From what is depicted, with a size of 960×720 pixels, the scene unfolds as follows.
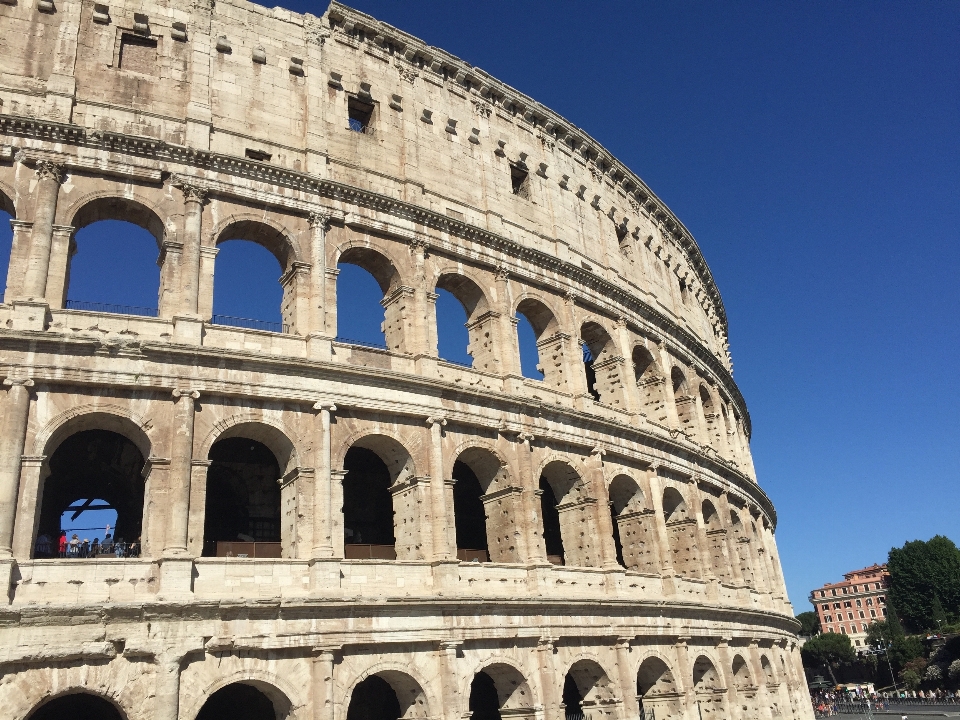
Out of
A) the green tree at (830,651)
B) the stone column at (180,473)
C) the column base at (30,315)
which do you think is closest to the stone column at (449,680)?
the stone column at (180,473)

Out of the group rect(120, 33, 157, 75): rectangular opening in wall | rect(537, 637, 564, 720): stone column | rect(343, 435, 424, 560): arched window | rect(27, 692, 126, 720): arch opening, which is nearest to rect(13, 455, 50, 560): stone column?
rect(27, 692, 126, 720): arch opening

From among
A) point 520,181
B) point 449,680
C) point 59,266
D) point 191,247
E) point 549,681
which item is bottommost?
point 549,681

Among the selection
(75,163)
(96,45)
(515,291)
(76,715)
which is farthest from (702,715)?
(96,45)

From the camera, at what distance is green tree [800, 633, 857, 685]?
256 feet

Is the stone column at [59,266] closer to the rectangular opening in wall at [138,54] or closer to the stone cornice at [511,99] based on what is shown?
the rectangular opening in wall at [138,54]

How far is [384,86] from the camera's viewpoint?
2161 centimetres

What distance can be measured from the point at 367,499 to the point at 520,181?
36.3 feet

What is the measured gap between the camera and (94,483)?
18.9 m

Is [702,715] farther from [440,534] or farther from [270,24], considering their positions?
[270,24]

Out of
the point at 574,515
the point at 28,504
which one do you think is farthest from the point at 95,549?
the point at 574,515

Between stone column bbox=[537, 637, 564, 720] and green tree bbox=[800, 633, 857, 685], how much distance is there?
72011 millimetres

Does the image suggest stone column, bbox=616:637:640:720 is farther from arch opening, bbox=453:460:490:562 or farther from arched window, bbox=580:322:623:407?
arched window, bbox=580:322:623:407

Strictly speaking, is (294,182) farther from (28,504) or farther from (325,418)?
(28,504)

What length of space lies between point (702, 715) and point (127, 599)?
16.0m
